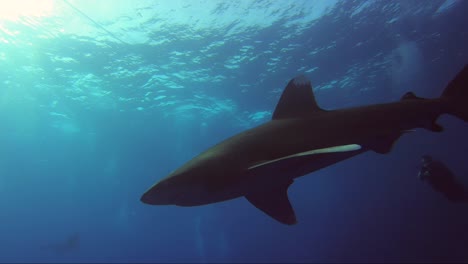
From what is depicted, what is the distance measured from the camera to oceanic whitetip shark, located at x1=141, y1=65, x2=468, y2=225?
7.98ft

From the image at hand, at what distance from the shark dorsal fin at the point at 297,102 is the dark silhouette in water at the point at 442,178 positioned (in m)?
10.3

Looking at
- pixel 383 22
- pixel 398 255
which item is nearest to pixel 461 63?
pixel 383 22

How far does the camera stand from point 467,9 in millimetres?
18812

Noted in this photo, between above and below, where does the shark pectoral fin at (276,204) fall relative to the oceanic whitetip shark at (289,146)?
below

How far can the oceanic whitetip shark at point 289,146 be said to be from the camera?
243 centimetres

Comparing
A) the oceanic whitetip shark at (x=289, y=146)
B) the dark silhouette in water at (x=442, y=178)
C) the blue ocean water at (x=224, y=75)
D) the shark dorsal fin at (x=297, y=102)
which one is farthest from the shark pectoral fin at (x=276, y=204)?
the dark silhouette in water at (x=442, y=178)

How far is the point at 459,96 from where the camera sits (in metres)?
3.44

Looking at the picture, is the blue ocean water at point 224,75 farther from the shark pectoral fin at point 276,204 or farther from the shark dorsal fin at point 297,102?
the shark pectoral fin at point 276,204

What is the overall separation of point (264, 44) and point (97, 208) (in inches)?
5354

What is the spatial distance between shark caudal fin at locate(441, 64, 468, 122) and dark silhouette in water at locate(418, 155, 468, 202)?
8.95 meters

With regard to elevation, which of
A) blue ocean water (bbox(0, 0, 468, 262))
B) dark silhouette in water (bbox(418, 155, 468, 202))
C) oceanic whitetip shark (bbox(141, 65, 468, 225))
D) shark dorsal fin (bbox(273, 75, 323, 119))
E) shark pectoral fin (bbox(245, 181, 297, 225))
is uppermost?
blue ocean water (bbox(0, 0, 468, 262))

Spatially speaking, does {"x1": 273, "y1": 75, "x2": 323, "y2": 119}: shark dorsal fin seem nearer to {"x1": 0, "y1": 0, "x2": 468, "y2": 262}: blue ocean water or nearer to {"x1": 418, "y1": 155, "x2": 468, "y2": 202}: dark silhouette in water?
{"x1": 0, "y1": 0, "x2": 468, "y2": 262}: blue ocean water

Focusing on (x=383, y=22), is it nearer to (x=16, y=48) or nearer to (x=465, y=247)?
(x=465, y=247)

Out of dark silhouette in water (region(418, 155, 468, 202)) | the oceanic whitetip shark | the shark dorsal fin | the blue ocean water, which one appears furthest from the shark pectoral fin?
dark silhouette in water (region(418, 155, 468, 202))
